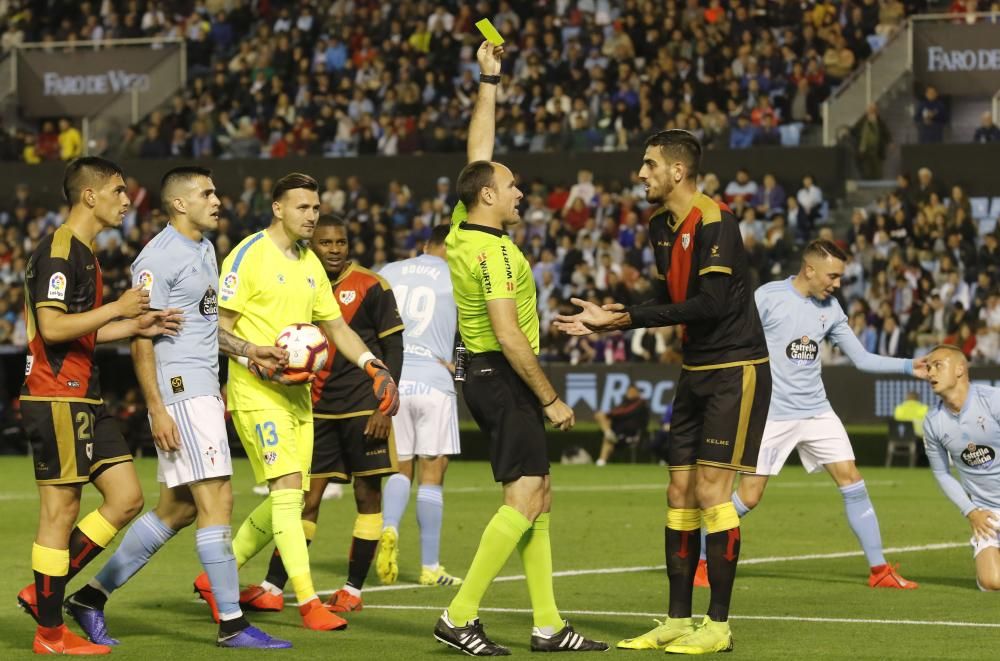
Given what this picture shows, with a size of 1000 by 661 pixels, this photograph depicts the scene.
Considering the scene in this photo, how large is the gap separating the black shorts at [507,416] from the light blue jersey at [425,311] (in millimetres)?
3973

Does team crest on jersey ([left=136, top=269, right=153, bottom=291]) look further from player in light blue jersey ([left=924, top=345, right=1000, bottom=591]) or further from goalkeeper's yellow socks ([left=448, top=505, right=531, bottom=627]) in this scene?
player in light blue jersey ([left=924, top=345, right=1000, bottom=591])

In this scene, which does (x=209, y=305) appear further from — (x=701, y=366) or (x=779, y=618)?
(x=779, y=618)

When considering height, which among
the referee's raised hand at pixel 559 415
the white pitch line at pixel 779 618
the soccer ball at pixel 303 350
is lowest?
the white pitch line at pixel 779 618

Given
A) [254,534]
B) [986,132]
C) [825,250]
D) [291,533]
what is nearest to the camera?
[291,533]

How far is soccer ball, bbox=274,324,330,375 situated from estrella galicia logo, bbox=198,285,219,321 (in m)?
0.38

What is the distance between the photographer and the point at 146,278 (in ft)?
29.0

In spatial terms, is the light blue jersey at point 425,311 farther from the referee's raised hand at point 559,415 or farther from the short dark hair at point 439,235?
the referee's raised hand at point 559,415

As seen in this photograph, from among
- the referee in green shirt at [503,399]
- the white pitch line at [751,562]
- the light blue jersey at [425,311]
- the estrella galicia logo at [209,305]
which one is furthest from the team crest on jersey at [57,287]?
the light blue jersey at [425,311]

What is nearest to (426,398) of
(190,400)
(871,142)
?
(190,400)

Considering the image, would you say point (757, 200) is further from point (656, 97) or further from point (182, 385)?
point (182, 385)

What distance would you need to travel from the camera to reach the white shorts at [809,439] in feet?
40.1

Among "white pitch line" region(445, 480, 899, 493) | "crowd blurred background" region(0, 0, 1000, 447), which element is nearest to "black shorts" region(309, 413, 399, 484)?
"white pitch line" region(445, 480, 899, 493)

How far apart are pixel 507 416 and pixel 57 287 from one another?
7.75 feet

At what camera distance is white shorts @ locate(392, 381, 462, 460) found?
Result: 40.4 ft
